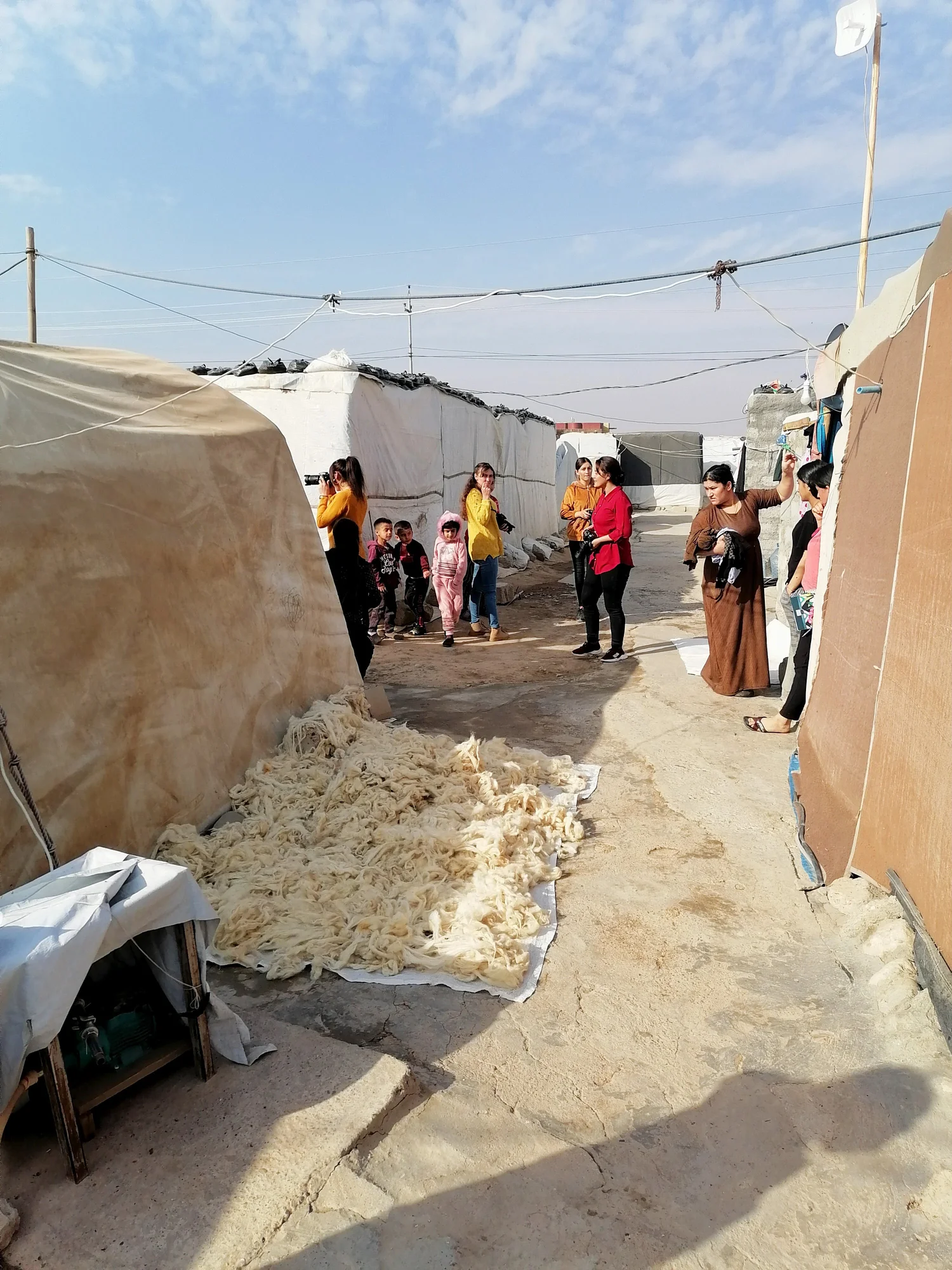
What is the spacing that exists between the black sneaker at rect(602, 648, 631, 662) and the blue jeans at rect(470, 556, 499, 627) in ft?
5.46

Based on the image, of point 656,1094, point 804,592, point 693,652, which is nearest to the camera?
point 656,1094

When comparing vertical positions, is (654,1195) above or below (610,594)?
below

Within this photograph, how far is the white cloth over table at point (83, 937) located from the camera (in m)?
1.78

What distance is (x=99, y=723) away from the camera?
3.26m

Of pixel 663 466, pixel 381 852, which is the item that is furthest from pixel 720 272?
pixel 663 466

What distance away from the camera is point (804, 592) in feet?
16.8

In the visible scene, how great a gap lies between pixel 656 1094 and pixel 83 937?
1.58 m

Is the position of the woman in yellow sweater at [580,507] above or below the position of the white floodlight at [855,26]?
below

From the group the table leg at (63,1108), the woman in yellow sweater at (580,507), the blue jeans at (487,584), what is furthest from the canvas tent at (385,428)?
the table leg at (63,1108)

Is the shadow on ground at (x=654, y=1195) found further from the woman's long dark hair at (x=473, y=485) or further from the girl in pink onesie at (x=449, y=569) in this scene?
the woman's long dark hair at (x=473, y=485)

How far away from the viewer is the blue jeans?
8812 millimetres

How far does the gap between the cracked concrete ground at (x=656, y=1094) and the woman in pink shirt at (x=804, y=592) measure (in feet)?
4.87

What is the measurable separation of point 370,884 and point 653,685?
3853 mm

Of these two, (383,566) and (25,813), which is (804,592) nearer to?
(25,813)
